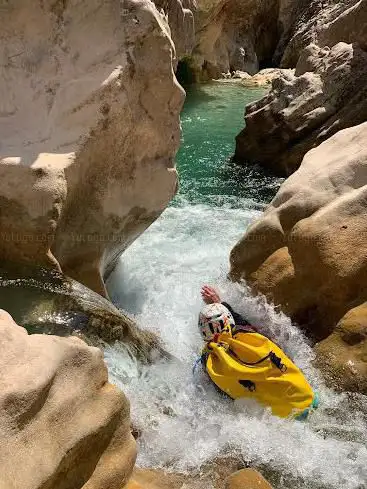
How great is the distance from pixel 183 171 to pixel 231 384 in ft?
Answer: 25.1

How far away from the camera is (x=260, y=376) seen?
394 cm

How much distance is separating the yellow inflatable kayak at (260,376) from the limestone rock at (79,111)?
1546 millimetres

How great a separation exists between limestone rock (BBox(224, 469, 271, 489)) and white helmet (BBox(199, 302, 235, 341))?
163 centimetres

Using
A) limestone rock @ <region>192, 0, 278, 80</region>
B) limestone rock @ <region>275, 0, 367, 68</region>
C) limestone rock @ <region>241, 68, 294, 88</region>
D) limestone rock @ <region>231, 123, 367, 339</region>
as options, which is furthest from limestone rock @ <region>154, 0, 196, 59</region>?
limestone rock @ <region>241, 68, 294, 88</region>

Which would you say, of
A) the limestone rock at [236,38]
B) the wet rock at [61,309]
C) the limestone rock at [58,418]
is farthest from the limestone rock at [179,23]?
the limestone rock at [236,38]

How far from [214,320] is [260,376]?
0.73m

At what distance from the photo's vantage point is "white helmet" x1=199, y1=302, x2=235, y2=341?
178 inches

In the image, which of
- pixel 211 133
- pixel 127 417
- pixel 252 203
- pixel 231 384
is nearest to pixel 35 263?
pixel 231 384

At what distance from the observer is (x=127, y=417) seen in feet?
8.52

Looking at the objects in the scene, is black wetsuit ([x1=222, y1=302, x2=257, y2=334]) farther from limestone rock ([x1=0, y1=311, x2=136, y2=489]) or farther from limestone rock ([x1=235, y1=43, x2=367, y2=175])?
limestone rock ([x1=235, y1=43, x2=367, y2=175])

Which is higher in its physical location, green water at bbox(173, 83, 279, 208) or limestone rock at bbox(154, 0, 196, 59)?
limestone rock at bbox(154, 0, 196, 59)

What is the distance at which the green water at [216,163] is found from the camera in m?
9.84

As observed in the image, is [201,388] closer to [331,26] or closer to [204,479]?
[204,479]

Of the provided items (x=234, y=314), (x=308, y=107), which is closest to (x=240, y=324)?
(x=234, y=314)
